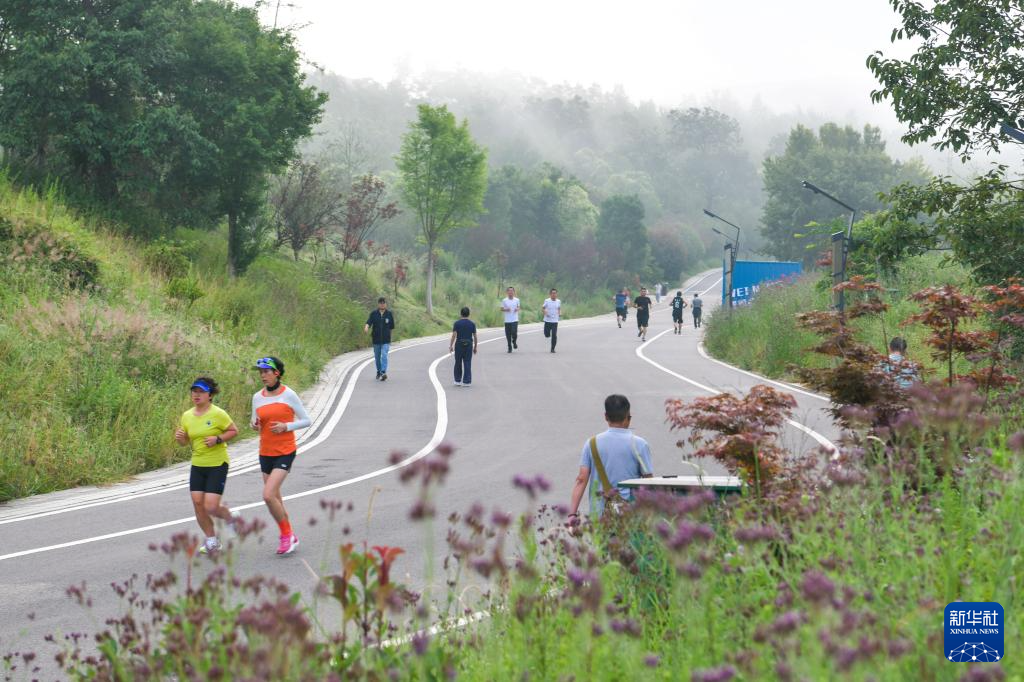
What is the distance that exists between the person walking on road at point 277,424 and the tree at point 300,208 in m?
31.3

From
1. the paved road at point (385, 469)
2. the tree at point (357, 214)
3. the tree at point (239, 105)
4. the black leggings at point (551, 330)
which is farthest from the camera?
the tree at point (357, 214)

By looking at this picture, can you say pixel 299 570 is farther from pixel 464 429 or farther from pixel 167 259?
pixel 167 259

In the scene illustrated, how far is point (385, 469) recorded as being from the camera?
559 inches

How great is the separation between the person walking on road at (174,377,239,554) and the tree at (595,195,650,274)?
87.0 metres

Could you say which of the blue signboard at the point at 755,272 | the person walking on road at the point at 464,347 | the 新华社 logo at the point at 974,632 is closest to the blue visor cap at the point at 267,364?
the 新华社 logo at the point at 974,632

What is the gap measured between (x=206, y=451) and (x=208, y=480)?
254 millimetres

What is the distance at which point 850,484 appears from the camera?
178 inches

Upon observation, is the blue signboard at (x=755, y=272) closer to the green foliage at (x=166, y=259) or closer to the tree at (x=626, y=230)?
the green foliage at (x=166, y=259)

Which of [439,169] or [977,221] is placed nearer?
[977,221]

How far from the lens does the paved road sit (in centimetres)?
873

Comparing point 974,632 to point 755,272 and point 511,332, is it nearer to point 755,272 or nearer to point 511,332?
point 511,332

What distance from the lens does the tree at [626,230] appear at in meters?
96.2

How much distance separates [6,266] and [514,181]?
7851 centimetres

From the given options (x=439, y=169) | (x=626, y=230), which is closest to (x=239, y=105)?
(x=439, y=169)
